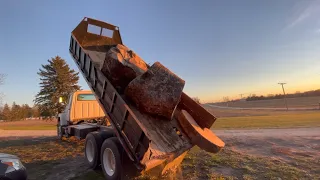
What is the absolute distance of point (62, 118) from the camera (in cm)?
1160

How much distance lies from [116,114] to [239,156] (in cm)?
488

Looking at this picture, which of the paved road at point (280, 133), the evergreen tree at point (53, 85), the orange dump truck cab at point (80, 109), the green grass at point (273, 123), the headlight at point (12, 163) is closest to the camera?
the headlight at point (12, 163)

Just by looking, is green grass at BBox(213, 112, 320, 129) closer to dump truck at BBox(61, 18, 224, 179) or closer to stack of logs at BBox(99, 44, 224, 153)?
dump truck at BBox(61, 18, 224, 179)

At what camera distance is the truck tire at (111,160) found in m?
4.96

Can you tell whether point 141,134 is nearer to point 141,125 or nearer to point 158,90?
point 141,125

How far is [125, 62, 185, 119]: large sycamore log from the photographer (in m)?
4.96

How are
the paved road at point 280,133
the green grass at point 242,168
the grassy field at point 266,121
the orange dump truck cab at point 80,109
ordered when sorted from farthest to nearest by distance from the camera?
the grassy field at point 266,121, the paved road at point 280,133, the orange dump truck cab at point 80,109, the green grass at point 242,168

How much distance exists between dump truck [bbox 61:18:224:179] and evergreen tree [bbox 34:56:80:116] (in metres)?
41.0

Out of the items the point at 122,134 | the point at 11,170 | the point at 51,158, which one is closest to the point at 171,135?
the point at 122,134

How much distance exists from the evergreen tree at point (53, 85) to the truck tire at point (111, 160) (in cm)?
4165

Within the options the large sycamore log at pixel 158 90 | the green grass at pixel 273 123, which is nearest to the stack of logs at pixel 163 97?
the large sycamore log at pixel 158 90

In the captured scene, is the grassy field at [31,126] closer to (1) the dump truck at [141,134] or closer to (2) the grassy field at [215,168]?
(2) the grassy field at [215,168]

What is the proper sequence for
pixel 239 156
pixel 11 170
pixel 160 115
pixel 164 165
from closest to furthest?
pixel 11 170
pixel 164 165
pixel 160 115
pixel 239 156

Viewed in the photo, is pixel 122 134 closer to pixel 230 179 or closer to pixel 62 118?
pixel 230 179
